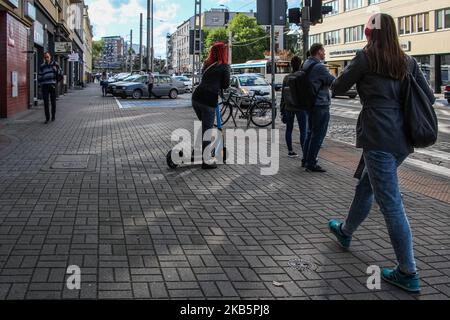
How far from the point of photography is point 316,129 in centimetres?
858

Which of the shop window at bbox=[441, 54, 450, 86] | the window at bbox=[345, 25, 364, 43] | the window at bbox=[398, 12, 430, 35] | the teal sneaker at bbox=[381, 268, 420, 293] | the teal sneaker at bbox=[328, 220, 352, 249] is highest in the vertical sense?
the window at bbox=[345, 25, 364, 43]

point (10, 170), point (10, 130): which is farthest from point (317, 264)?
point (10, 130)

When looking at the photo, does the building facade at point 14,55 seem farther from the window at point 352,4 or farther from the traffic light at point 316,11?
the window at point 352,4

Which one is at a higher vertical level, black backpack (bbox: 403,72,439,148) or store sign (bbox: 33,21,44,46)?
store sign (bbox: 33,21,44,46)

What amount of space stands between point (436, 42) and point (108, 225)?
4953 cm

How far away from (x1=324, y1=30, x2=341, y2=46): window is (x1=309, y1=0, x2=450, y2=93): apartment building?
2136 mm

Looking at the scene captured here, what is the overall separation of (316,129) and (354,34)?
5900 cm

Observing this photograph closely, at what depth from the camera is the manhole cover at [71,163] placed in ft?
28.2

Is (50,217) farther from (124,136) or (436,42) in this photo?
(436,42)

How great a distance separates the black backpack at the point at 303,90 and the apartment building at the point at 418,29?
113 feet

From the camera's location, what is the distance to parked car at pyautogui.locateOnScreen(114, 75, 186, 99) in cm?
3469

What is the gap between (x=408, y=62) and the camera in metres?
4.11

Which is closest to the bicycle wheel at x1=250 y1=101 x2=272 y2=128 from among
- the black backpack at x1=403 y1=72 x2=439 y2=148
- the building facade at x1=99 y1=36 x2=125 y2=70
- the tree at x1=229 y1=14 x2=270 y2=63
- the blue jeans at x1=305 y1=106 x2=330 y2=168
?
the blue jeans at x1=305 y1=106 x2=330 y2=168

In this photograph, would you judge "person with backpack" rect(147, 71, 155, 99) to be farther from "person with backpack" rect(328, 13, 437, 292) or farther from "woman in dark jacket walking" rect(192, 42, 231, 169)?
"person with backpack" rect(328, 13, 437, 292)
